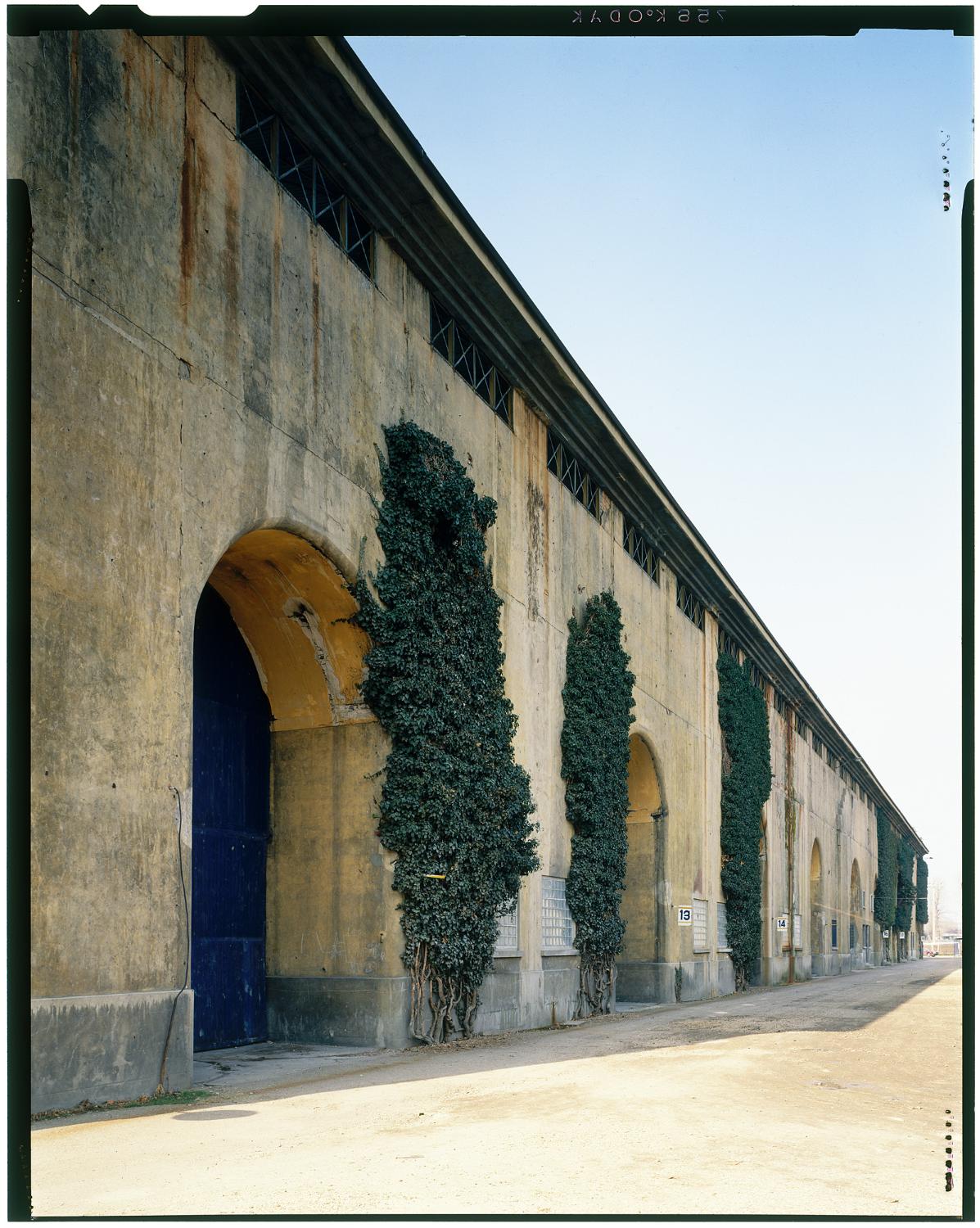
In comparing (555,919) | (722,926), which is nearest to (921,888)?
(722,926)

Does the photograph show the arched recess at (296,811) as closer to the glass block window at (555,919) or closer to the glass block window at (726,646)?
the glass block window at (555,919)

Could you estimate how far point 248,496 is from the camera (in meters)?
11.0

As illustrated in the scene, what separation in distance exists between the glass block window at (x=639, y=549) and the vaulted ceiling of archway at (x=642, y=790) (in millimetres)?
3859

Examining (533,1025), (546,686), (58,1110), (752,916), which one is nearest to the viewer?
(58,1110)

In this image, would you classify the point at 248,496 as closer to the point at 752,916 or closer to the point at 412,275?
the point at 412,275

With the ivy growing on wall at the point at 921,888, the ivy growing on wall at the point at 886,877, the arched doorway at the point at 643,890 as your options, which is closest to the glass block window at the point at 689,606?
the arched doorway at the point at 643,890

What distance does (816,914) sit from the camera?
45156 mm

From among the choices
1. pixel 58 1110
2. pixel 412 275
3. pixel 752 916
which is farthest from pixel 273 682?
pixel 752 916

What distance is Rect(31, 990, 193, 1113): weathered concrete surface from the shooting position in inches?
308

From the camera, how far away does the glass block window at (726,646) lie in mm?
31141

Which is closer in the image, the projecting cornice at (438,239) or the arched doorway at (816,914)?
the projecting cornice at (438,239)

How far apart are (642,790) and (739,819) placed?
672cm

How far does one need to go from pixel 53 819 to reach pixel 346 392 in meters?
6.32

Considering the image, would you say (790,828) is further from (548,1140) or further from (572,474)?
(548,1140)
